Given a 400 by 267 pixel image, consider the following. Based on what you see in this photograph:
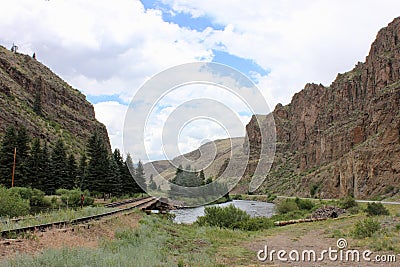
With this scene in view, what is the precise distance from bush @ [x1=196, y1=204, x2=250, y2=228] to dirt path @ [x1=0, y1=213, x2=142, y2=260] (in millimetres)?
12969

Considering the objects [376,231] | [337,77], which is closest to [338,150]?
[337,77]

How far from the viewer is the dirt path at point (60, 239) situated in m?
10.0

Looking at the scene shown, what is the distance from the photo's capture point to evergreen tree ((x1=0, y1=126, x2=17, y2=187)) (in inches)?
1758

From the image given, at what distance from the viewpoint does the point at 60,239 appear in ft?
39.3

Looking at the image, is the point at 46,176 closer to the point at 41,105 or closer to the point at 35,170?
the point at 35,170

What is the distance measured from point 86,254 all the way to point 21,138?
4447 centimetres

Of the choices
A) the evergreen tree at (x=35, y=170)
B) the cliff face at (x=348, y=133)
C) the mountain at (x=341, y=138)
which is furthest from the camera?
the cliff face at (x=348, y=133)

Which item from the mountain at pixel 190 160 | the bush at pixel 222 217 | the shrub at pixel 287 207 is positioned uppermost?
A: the mountain at pixel 190 160

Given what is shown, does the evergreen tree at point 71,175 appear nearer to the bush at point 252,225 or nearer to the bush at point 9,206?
the bush at point 9,206

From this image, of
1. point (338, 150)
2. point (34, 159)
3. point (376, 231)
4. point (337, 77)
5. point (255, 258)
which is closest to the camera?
point (255, 258)

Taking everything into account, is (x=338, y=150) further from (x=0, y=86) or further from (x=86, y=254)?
(x=86, y=254)

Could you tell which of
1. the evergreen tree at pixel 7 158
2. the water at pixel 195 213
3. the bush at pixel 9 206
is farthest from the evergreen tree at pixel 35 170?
the bush at pixel 9 206

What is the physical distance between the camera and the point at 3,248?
9758mm

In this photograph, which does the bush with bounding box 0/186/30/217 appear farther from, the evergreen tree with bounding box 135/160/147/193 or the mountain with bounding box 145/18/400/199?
the evergreen tree with bounding box 135/160/147/193
